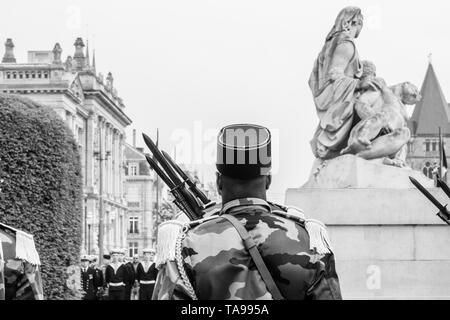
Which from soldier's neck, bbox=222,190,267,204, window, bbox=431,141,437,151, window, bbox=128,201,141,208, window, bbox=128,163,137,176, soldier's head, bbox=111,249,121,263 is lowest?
soldier's head, bbox=111,249,121,263

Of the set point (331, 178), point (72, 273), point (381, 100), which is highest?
point (381, 100)

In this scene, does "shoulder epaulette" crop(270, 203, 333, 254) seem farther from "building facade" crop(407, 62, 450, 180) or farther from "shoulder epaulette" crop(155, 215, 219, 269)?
"building facade" crop(407, 62, 450, 180)

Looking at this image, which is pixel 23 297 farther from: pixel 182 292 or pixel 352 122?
pixel 352 122

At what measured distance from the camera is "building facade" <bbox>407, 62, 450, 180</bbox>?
533 ft

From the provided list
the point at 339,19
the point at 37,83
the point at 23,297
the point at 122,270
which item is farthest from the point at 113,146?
the point at 23,297

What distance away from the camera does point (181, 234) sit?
4.85 meters

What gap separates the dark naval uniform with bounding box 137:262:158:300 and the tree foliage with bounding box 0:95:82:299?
197cm

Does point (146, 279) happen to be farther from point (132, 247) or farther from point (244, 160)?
point (132, 247)

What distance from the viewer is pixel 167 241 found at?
4.82m

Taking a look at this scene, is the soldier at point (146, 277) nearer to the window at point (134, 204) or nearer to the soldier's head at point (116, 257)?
the soldier's head at point (116, 257)

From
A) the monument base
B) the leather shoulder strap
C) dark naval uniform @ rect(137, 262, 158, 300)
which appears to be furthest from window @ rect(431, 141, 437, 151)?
the leather shoulder strap

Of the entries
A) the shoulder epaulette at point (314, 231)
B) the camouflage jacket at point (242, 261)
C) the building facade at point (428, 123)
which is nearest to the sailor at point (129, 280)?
the shoulder epaulette at point (314, 231)

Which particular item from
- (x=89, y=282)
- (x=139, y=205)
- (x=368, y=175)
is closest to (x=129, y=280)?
(x=89, y=282)

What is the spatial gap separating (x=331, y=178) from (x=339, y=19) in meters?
2.89
